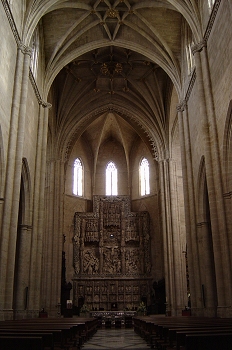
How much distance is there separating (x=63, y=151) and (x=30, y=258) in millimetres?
12711

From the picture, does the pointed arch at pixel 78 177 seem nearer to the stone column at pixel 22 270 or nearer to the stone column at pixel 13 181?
the stone column at pixel 22 270

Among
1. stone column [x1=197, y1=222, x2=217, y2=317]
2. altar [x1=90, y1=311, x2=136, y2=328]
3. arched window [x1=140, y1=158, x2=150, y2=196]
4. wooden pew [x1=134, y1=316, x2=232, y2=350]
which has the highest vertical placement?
arched window [x1=140, y1=158, x2=150, y2=196]

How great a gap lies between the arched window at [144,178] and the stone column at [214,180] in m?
18.4

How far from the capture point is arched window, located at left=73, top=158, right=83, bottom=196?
115 feet

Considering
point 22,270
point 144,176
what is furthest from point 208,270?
point 144,176

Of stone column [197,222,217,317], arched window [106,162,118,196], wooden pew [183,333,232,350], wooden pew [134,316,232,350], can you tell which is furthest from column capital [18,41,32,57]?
arched window [106,162,118,196]

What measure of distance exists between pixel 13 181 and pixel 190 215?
9.32 metres

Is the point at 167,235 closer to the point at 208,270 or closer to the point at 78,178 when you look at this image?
the point at 208,270

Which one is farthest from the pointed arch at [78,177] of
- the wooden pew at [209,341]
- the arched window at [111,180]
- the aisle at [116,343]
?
the wooden pew at [209,341]

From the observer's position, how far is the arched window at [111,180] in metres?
36.2

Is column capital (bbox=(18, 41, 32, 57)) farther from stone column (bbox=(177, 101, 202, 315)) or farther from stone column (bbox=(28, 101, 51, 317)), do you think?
stone column (bbox=(177, 101, 202, 315))

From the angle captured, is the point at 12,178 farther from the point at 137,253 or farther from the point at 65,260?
the point at 137,253

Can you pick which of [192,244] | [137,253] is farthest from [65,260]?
[192,244]

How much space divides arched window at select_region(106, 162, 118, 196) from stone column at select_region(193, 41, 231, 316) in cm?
2034
